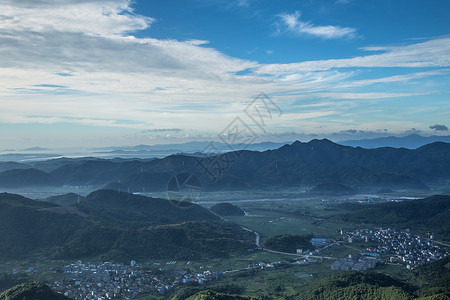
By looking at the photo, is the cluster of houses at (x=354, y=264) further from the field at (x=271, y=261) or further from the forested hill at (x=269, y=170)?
the forested hill at (x=269, y=170)

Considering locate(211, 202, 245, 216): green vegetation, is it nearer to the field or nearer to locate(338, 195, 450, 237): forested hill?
the field

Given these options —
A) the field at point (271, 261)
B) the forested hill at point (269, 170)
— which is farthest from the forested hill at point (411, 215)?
the forested hill at point (269, 170)

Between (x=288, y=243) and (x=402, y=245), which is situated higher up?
(x=288, y=243)

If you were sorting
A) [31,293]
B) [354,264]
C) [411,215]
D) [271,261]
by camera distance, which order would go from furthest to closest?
[411,215] < [271,261] < [354,264] < [31,293]

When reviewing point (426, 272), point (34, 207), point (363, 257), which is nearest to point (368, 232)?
point (363, 257)

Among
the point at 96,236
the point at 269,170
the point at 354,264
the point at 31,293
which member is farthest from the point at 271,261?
the point at 269,170

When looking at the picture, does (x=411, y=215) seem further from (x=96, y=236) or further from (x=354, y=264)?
(x=96, y=236)

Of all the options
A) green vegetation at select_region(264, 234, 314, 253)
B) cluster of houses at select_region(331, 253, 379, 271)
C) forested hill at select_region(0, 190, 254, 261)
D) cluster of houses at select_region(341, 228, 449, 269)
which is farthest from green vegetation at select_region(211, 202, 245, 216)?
cluster of houses at select_region(331, 253, 379, 271)
